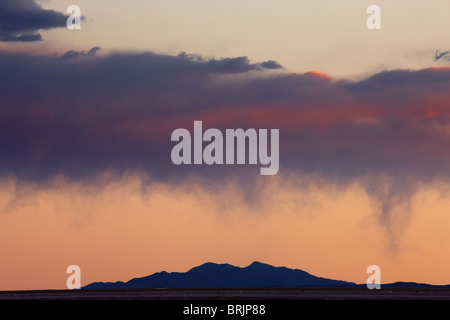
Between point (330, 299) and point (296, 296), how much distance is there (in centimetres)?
613

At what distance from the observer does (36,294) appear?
401 ft
